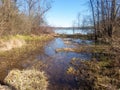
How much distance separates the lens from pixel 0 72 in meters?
10.8

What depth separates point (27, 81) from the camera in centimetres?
809

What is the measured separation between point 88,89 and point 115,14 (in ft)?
59.6

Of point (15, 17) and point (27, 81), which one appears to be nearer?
point (27, 81)

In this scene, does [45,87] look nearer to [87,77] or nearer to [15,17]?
[87,77]

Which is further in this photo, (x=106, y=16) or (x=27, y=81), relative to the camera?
(x=106, y=16)

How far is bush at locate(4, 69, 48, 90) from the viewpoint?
777 centimetres

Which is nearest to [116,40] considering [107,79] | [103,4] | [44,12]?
[107,79]

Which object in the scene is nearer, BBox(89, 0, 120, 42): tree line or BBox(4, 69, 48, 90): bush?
BBox(4, 69, 48, 90): bush

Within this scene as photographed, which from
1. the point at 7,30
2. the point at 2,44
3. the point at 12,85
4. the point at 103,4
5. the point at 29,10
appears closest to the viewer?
the point at 12,85

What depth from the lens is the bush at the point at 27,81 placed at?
777cm

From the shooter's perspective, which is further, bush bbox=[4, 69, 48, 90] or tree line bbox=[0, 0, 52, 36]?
tree line bbox=[0, 0, 52, 36]

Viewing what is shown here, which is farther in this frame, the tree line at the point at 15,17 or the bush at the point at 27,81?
the tree line at the point at 15,17

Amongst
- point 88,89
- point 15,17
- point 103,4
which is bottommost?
point 88,89

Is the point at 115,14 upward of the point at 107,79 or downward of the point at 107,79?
upward
